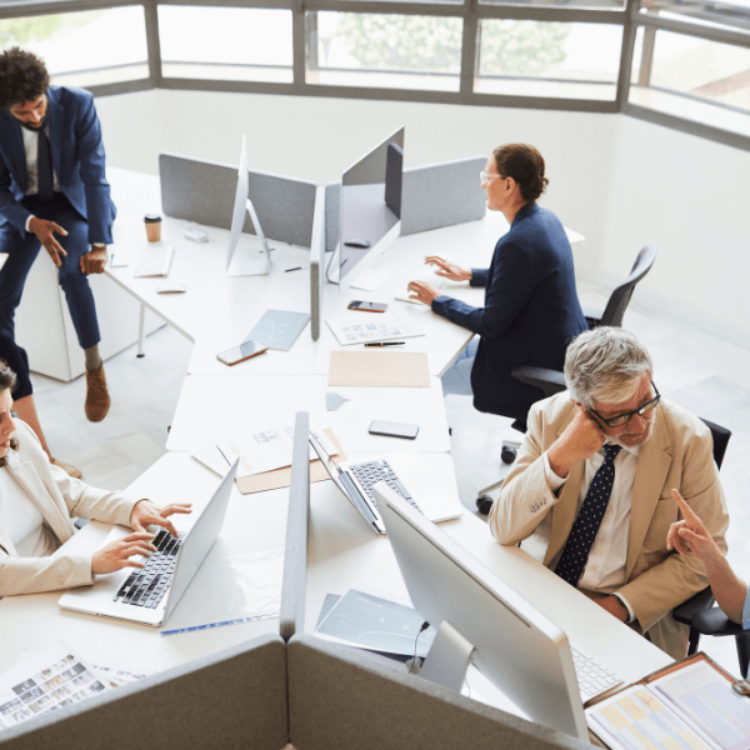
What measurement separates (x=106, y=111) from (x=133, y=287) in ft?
7.21

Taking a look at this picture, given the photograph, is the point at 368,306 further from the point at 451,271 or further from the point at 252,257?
the point at 252,257

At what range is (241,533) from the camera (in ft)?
6.44

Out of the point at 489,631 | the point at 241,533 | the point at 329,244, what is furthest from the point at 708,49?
the point at 489,631

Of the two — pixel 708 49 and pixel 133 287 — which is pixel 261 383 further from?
pixel 708 49

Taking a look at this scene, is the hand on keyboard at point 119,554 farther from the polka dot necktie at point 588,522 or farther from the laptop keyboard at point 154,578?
the polka dot necktie at point 588,522

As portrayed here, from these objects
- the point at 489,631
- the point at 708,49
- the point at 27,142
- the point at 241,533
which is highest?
the point at 708,49

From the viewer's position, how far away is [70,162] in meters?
3.35

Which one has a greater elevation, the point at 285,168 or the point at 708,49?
the point at 708,49

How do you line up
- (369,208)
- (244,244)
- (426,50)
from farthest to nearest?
(426,50), (244,244), (369,208)

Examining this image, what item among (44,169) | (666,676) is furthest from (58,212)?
(666,676)

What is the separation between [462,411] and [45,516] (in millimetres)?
2122

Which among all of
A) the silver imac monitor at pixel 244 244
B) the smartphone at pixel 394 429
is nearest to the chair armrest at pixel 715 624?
the smartphone at pixel 394 429

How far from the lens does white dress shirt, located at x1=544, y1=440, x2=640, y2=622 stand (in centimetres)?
190

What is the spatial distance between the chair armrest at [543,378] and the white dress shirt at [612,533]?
2.13ft
